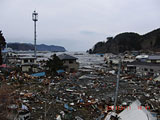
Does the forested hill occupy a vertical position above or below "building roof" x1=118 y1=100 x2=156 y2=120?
above

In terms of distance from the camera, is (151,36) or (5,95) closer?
(5,95)

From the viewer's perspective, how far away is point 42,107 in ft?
25.9

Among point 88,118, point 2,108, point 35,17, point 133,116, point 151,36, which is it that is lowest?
point 88,118

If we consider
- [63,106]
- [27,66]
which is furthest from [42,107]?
[27,66]

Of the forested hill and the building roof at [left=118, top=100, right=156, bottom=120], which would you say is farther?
the forested hill

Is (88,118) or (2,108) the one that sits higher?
(2,108)

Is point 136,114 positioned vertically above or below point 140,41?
below

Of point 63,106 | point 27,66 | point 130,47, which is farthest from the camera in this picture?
point 130,47

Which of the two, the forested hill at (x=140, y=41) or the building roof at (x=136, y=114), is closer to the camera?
the building roof at (x=136, y=114)

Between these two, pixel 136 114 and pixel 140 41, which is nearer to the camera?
pixel 136 114

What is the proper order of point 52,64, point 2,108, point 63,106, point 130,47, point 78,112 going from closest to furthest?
point 2,108 < point 78,112 < point 63,106 < point 52,64 < point 130,47

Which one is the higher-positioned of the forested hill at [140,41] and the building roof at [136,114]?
the forested hill at [140,41]

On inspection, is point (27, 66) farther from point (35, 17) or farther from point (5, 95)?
point (5, 95)

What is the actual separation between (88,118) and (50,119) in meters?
2.06
